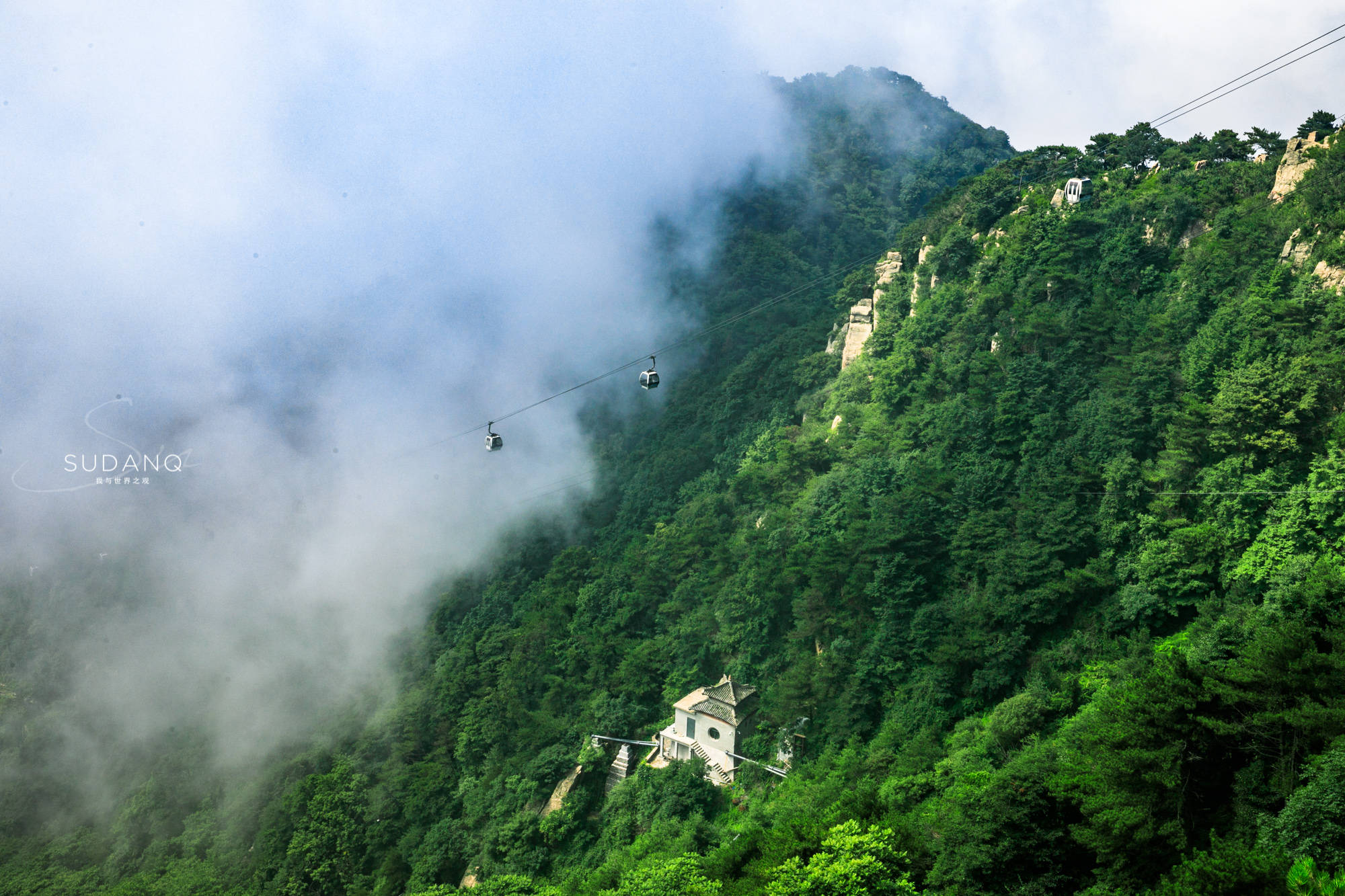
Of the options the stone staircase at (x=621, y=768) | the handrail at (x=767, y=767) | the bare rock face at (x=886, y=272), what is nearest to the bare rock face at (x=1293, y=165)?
the bare rock face at (x=886, y=272)

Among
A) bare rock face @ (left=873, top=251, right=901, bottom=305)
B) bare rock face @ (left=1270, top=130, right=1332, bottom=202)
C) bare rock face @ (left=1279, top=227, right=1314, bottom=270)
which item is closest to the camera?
bare rock face @ (left=1279, top=227, right=1314, bottom=270)

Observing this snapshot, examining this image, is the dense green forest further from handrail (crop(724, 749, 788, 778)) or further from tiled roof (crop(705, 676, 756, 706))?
tiled roof (crop(705, 676, 756, 706))

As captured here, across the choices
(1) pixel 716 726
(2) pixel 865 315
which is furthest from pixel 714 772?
(2) pixel 865 315

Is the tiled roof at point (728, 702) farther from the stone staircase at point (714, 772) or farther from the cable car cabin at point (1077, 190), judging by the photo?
the cable car cabin at point (1077, 190)

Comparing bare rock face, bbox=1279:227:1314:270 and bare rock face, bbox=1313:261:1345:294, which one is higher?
bare rock face, bbox=1279:227:1314:270

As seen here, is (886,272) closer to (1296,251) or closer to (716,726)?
(1296,251)

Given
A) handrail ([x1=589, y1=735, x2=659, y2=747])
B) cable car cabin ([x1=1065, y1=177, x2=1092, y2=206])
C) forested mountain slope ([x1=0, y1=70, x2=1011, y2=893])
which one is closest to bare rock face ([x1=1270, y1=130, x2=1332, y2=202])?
cable car cabin ([x1=1065, y1=177, x2=1092, y2=206])

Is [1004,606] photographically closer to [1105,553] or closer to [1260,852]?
[1105,553]

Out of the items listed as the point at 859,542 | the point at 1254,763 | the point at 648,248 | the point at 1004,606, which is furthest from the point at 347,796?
the point at 648,248
